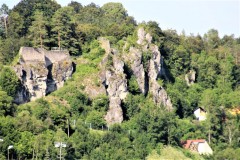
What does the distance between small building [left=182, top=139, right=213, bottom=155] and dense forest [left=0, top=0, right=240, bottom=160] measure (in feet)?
2.55

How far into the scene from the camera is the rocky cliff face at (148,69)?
68494mm

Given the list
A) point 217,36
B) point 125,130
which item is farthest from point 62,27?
point 217,36

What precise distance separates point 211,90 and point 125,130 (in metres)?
18.1

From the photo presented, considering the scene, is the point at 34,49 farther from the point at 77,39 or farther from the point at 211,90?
the point at 211,90

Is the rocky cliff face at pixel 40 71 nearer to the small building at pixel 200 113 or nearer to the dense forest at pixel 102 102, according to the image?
the dense forest at pixel 102 102

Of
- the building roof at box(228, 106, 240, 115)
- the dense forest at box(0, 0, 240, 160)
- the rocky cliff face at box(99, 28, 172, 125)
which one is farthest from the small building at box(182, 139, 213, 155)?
the building roof at box(228, 106, 240, 115)

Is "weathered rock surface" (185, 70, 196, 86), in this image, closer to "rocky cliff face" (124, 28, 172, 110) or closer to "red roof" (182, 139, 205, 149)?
"rocky cliff face" (124, 28, 172, 110)

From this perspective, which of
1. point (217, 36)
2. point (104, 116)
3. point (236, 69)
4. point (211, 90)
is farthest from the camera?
point (217, 36)

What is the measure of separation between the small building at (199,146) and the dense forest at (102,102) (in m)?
0.78

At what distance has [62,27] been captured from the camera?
68438 millimetres

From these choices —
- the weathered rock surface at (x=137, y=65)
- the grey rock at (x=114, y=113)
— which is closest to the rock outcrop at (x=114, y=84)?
the grey rock at (x=114, y=113)

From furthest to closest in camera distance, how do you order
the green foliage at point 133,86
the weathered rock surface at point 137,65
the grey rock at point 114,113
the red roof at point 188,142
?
1. the weathered rock surface at point 137,65
2. the green foliage at point 133,86
3. the red roof at point 188,142
4. the grey rock at point 114,113

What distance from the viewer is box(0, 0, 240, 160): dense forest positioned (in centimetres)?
5678

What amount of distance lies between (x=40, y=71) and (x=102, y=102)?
562 cm
